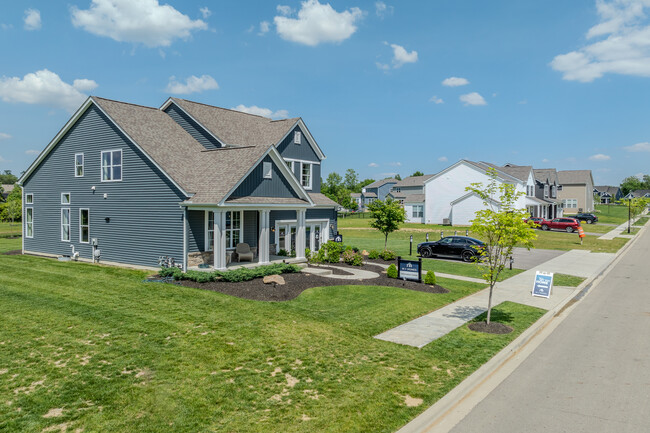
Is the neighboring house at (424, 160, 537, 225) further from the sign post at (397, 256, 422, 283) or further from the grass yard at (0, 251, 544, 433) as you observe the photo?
the grass yard at (0, 251, 544, 433)

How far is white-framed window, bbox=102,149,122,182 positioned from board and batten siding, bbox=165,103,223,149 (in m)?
5.08

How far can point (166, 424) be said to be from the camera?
21.8 feet

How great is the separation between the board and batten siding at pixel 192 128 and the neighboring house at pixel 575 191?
83221 millimetres

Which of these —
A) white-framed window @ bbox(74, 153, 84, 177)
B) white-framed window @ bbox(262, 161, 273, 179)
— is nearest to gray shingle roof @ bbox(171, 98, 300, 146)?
white-framed window @ bbox(262, 161, 273, 179)

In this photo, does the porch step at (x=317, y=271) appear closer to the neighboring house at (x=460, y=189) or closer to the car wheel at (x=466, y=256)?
the car wheel at (x=466, y=256)

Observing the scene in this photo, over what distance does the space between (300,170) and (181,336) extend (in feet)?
66.6

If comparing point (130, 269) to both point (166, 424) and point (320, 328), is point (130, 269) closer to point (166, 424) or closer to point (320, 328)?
point (320, 328)

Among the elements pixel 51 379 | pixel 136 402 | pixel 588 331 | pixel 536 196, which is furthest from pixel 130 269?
pixel 536 196

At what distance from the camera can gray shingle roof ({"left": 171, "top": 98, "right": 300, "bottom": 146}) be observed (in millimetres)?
26484

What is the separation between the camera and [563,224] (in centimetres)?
5338

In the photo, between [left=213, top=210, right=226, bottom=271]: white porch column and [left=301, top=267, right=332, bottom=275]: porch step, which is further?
[left=301, top=267, right=332, bottom=275]: porch step

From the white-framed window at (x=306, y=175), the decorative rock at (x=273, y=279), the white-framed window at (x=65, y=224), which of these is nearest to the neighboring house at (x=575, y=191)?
the white-framed window at (x=306, y=175)

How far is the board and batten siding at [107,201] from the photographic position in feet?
67.3

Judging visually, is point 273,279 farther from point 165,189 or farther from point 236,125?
point 236,125
